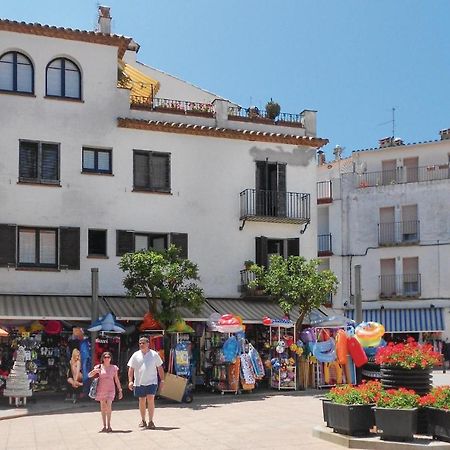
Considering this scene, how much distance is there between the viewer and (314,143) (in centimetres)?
3128

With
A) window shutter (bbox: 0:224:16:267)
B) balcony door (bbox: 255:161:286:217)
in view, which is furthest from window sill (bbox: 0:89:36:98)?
balcony door (bbox: 255:161:286:217)

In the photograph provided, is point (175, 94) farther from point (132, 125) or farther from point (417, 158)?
point (417, 158)

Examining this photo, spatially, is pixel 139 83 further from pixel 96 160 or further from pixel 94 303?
pixel 94 303

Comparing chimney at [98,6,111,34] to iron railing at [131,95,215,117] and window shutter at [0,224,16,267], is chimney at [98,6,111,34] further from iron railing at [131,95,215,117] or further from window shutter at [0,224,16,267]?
window shutter at [0,224,16,267]

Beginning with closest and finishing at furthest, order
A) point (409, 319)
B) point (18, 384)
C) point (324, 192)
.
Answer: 1. point (18, 384)
2. point (409, 319)
3. point (324, 192)

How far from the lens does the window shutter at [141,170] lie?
1121 inches

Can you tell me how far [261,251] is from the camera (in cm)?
3005

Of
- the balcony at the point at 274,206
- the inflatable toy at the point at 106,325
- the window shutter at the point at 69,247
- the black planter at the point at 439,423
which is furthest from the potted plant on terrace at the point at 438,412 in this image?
the balcony at the point at 274,206

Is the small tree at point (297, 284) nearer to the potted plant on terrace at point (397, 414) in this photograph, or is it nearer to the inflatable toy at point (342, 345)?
the inflatable toy at point (342, 345)

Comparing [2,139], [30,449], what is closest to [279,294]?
[2,139]

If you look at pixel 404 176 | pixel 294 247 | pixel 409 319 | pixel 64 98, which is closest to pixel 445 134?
pixel 404 176

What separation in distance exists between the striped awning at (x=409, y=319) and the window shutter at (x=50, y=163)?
22.2 meters

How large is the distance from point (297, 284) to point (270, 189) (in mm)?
5692

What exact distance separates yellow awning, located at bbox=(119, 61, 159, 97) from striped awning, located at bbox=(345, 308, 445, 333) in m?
18.4
